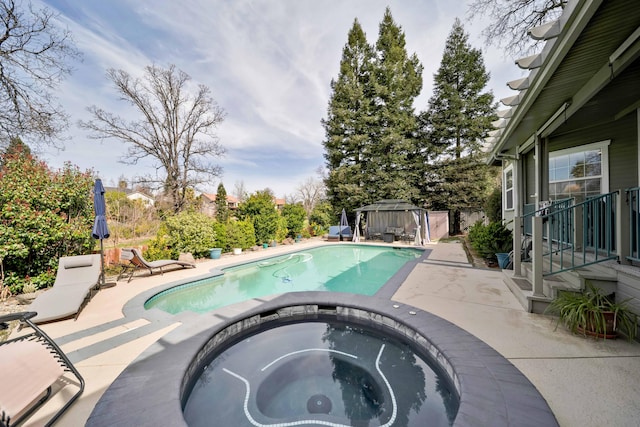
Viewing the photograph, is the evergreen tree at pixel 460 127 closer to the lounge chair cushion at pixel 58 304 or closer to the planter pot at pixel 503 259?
the planter pot at pixel 503 259

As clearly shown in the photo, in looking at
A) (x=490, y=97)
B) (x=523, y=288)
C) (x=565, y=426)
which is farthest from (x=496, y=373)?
(x=490, y=97)

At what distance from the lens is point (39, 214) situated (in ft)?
17.6

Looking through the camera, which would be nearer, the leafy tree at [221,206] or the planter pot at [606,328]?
the planter pot at [606,328]

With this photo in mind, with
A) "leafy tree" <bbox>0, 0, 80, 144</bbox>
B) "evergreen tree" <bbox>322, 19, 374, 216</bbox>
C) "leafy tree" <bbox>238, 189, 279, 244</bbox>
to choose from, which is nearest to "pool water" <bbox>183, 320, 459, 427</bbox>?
"leafy tree" <bbox>0, 0, 80, 144</bbox>

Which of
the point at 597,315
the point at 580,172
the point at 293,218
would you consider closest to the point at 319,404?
the point at 597,315

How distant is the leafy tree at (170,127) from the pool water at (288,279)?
10.2 meters

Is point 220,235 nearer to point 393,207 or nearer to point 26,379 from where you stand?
point 26,379

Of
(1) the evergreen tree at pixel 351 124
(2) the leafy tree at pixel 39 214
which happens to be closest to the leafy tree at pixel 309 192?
(1) the evergreen tree at pixel 351 124

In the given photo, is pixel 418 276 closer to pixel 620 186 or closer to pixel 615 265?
pixel 615 265

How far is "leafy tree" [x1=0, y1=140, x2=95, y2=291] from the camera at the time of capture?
16.7 ft

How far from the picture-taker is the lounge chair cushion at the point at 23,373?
1.88m

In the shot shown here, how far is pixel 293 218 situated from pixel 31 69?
11.7 m

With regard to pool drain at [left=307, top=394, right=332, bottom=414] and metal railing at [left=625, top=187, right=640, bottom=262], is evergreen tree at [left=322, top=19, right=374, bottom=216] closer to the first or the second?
metal railing at [left=625, top=187, right=640, bottom=262]

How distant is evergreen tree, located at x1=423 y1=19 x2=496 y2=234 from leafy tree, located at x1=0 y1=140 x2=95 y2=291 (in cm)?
1892
